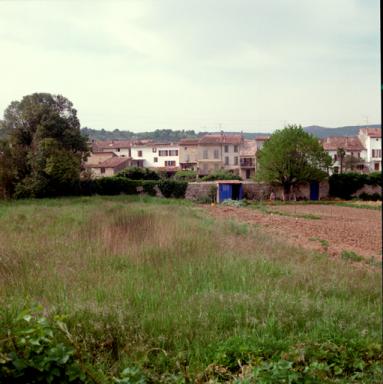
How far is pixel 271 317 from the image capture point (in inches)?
187

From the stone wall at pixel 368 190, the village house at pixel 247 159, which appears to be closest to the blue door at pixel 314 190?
the stone wall at pixel 368 190

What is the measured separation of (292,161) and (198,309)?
35109mm

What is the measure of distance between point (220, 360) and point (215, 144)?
64.8 m

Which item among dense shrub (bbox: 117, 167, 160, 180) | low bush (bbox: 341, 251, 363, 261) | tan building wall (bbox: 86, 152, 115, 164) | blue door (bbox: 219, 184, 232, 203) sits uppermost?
tan building wall (bbox: 86, 152, 115, 164)

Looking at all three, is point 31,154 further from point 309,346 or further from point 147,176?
point 309,346

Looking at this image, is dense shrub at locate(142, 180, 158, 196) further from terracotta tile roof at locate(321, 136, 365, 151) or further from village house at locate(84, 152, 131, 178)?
terracotta tile roof at locate(321, 136, 365, 151)

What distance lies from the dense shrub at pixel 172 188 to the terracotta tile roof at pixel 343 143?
37301 millimetres

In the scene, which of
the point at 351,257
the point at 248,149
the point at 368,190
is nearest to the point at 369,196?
the point at 368,190

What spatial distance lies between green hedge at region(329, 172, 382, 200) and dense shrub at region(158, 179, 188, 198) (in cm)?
1419

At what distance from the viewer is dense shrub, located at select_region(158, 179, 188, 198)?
36.9 m

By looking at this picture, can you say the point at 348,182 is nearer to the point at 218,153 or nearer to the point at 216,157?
the point at 218,153

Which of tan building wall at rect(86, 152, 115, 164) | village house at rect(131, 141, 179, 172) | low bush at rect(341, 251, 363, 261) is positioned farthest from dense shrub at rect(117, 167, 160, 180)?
village house at rect(131, 141, 179, 172)

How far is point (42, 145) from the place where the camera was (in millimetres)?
29250

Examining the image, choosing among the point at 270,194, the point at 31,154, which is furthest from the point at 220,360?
the point at 270,194
